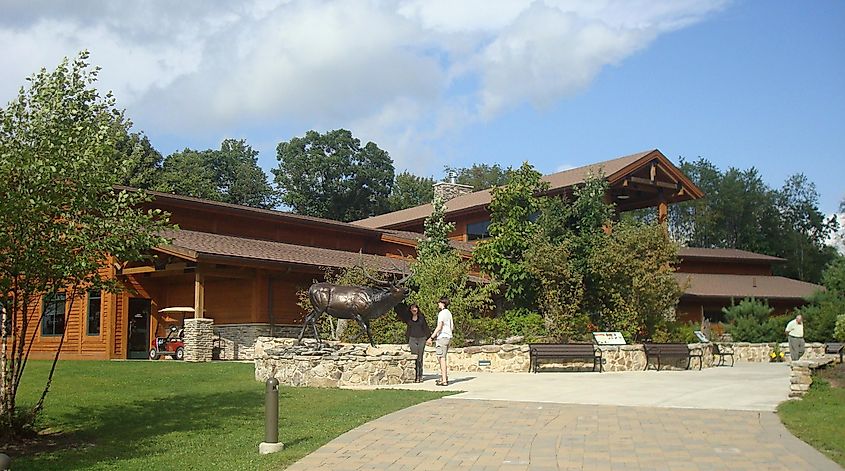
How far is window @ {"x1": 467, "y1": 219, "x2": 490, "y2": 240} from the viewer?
3797 cm

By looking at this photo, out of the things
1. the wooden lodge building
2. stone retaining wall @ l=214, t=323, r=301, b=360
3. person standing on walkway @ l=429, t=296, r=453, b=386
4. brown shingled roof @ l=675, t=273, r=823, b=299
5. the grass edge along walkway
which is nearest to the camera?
the grass edge along walkway

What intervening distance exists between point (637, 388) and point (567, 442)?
7361 mm

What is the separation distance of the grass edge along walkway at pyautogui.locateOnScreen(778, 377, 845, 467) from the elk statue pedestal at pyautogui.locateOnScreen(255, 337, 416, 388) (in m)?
7.45

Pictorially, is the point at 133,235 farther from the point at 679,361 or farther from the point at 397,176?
the point at 397,176

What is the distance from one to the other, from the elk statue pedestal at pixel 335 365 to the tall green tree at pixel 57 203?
6.28 metres

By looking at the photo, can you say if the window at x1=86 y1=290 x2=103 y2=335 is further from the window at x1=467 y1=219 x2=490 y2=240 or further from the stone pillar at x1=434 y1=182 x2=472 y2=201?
the stone pillar at x1=434 y1=182 x2=472 y2=201

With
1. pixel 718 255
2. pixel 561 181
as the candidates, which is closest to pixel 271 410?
pixel 561 181

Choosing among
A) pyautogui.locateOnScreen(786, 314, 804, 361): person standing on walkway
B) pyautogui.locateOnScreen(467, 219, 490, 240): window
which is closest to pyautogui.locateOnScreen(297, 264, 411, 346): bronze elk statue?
pyautogui.locateOnScreen(786, 314, 804, 361): person standing on walkway

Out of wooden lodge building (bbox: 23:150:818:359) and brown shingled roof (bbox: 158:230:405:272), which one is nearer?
brown shingled roof (bbox: 158:230:405:272)

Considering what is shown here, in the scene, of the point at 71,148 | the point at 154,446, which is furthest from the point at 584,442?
the point at 71,148

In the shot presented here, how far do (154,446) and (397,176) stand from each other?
211ft

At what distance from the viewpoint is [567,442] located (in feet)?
33.7

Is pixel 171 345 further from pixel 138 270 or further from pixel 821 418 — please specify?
pixel 821 418

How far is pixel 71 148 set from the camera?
10.8m
